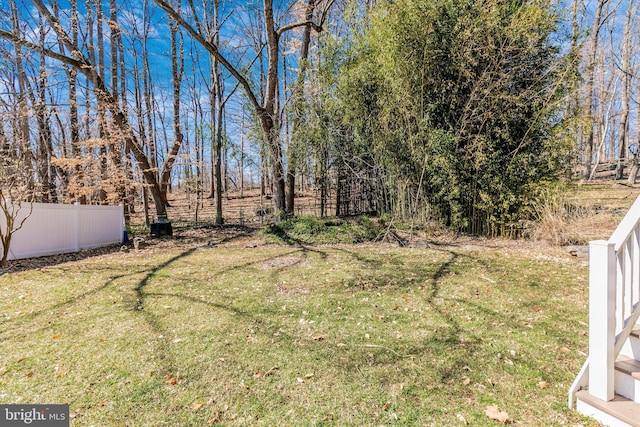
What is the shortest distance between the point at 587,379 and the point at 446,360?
813 millimetres

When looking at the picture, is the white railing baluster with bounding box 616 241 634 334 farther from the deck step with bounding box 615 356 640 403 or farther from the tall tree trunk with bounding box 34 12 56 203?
the tall tree trunk with bounding box 34 12 56 203

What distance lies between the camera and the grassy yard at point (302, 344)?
1789mm

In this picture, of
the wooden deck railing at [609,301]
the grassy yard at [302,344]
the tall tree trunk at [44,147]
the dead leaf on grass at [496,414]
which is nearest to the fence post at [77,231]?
the grassy yard at [302,344]

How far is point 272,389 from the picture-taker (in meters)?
1.96

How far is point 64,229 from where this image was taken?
6.60m

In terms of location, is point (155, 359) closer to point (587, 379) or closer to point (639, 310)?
point (587, 379)

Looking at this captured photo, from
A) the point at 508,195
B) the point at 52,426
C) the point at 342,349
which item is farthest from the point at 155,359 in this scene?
the point at 508,195

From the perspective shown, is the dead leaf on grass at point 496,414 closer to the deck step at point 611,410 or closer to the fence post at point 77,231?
the deck step at point 611,410

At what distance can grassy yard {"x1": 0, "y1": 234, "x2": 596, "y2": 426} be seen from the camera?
1.79 meters

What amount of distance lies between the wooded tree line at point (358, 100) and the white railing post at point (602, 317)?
493 centimetres

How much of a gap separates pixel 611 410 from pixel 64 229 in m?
8.90

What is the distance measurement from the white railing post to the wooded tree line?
194 inches

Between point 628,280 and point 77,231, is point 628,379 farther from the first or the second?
point 77,231

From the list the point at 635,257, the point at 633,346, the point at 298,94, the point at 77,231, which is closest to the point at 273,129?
the point at 298,94
